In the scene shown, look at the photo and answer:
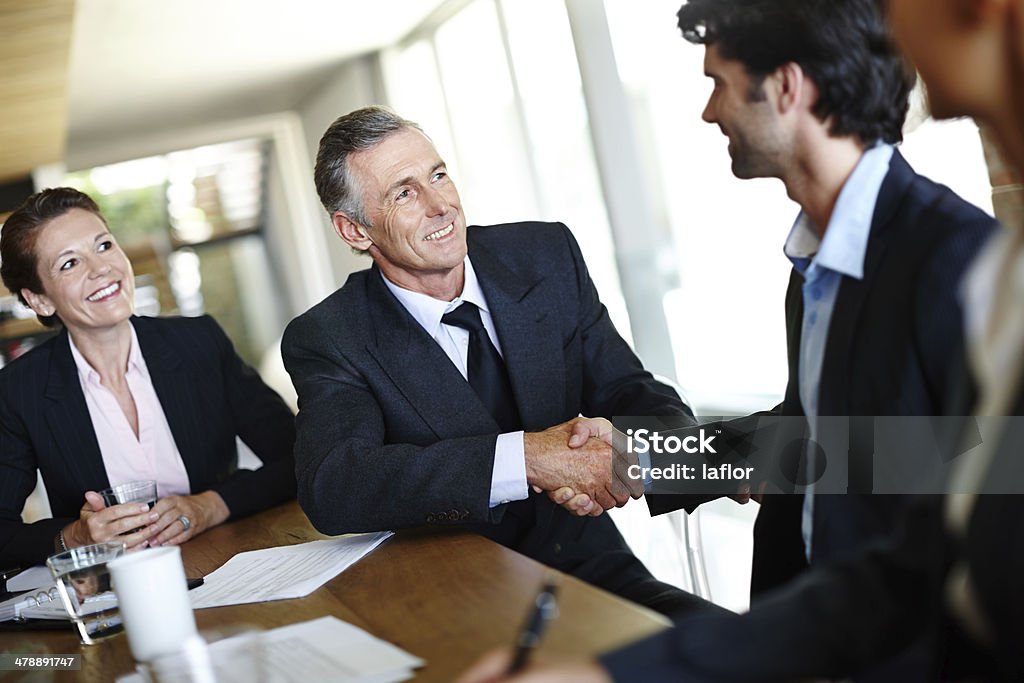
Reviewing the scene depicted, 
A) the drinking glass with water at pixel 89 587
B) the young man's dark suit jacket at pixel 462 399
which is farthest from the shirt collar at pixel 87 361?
the drinking glass with water at pixel 89 587

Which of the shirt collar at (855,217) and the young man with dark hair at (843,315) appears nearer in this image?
the young man with dark hair at (843,315)

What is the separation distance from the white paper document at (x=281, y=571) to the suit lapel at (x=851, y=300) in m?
0.77

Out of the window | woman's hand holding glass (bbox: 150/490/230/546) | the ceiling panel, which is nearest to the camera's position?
woman's hand holding glass (bbox: 150/490/230/546)

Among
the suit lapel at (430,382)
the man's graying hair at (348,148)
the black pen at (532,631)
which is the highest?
the man's graying hair at (348,148)

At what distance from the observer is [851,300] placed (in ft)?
3.95

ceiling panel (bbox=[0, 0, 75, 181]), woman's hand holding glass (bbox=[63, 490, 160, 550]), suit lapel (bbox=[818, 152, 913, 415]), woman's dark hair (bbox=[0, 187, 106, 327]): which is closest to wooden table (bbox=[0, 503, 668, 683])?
woman's hand holding glass (bbox=[63, 490, 160, 550])

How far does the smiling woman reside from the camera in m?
2.44

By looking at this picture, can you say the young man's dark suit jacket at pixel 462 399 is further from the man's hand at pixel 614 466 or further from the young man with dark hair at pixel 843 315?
the young man with dark hair at pixel 843 315

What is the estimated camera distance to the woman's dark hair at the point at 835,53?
120 cm

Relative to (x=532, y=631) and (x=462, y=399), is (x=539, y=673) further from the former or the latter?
(x=462, y=399)

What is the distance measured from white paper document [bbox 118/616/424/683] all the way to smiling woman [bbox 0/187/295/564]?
1085 millimetres

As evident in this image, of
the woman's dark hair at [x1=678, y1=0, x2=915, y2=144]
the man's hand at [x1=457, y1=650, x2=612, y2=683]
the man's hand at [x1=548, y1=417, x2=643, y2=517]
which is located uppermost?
the woman's dark hair at [x1=678, y1=0, x2=915, y2=144]

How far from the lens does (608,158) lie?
17.5 feet

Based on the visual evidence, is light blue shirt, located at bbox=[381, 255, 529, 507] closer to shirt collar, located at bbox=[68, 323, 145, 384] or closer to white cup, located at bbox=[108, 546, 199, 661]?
shirt collar, located at bbox=[68, 323, 145, 384]
